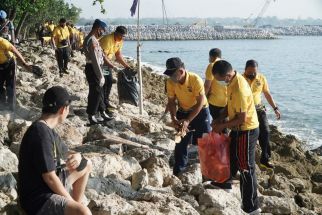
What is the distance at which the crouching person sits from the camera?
392 centimetres

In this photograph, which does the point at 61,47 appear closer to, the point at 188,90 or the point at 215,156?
Result: the point at 188,90

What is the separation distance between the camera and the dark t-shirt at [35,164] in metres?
3.91

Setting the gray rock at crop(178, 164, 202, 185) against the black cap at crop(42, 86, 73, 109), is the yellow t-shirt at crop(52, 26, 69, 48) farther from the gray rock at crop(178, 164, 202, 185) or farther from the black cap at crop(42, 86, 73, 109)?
the black cap at crop(42, 86, 73, 109)

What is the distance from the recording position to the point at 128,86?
10891mm

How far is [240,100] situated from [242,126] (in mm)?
326

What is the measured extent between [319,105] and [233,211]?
18210 mm

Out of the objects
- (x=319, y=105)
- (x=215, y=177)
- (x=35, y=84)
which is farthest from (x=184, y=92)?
(x=319, y=105)

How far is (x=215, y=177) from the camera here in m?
6.15

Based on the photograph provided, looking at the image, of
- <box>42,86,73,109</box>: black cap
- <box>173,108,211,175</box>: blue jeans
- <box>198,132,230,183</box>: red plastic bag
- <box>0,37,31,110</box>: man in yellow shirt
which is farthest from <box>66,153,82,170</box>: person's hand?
<box>0,37,31,110</box>: man in yellow shirt

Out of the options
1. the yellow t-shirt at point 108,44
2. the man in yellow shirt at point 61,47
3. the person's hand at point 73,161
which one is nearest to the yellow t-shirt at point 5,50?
the yellow t-shirt at point 108,44

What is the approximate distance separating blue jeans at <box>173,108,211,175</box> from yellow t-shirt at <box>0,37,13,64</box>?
3.14 m

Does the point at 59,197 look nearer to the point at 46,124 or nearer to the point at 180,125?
the point at 46,124

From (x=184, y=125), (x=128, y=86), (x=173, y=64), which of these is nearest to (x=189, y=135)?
(x=184, y=125)

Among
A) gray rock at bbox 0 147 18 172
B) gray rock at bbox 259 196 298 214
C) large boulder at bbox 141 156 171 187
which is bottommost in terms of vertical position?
gray rock at bbox 259 196 298 214
